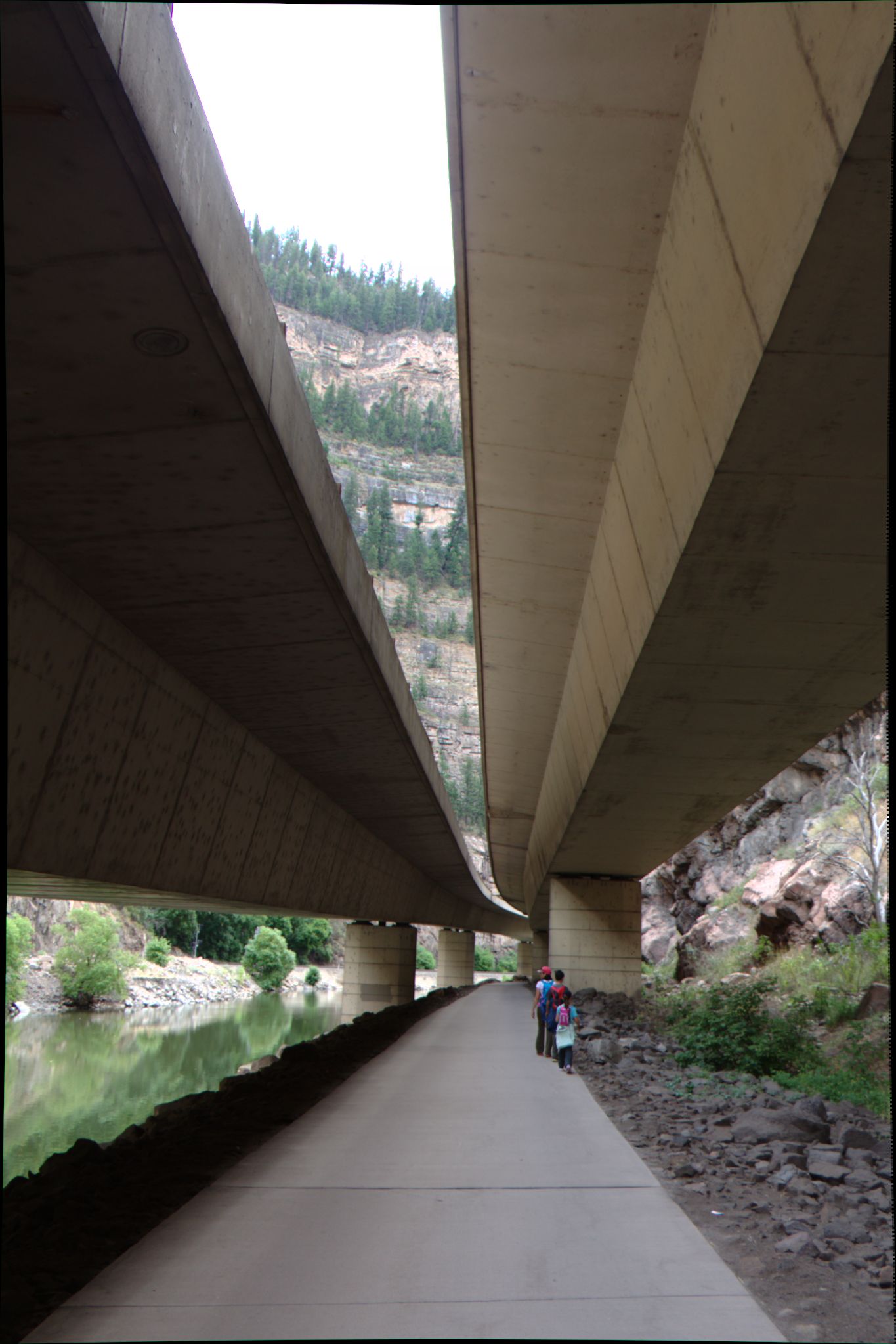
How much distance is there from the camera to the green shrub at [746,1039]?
44.6 feet

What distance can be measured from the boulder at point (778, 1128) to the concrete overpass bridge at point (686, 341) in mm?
3592

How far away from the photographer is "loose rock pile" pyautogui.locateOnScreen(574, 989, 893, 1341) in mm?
4719

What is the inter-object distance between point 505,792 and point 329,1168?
1612 cm

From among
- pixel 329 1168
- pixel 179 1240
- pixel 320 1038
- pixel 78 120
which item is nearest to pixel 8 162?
pixel 78 120

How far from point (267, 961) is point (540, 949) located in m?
27.0

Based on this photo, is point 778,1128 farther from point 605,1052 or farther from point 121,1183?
point 605,1052

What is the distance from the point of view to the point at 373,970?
32250 mm

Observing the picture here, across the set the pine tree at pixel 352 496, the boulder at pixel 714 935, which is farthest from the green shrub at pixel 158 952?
the pine tree at pixel 352 496

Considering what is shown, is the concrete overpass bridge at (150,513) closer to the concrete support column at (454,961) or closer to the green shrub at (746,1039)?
the green shrub at (746,1039)

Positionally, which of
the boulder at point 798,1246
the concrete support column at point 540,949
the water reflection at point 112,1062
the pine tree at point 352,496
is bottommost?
the water reflection at point 112,1062

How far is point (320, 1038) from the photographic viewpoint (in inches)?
813

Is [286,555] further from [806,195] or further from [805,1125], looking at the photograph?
[805,1125]

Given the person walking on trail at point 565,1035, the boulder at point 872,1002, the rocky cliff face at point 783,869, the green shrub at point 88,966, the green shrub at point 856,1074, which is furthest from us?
the green shrub at point 88,966

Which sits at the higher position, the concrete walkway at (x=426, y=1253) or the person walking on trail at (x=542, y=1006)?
the person walking on trail at (x=542, y=1006)
